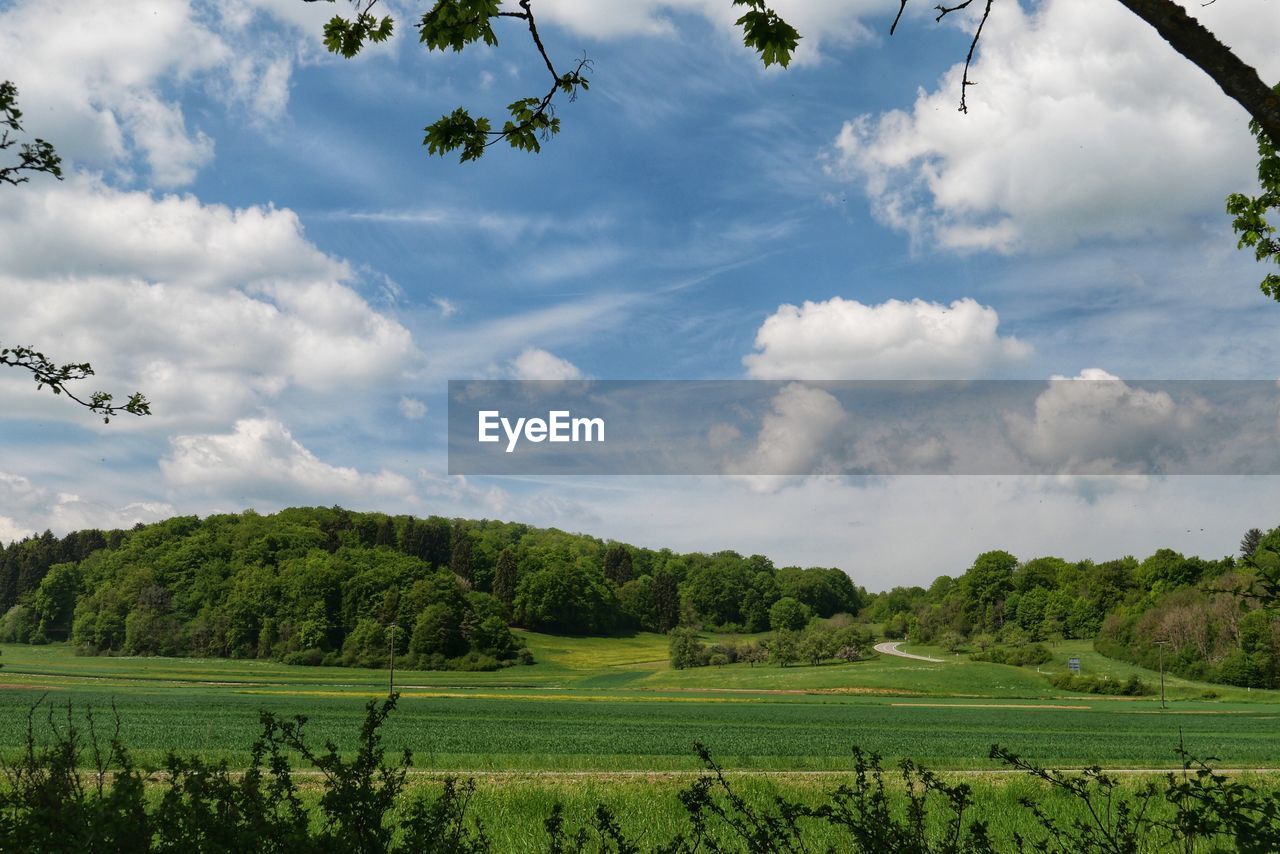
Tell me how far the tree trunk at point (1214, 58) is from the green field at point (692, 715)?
12629 mm

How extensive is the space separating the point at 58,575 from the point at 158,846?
156 metres

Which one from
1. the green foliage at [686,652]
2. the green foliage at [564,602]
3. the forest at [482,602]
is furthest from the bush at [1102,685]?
the green foliage at [564,602]

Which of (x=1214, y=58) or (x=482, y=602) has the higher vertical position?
(x=1214, y=58)

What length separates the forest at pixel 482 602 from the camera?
9794cm

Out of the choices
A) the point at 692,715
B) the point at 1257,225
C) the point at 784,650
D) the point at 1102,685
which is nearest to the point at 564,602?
the point at 784,650

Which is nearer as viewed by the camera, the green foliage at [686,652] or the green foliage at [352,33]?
the green foliage at [352,33]

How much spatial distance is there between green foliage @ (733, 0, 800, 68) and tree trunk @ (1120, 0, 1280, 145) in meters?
2.06

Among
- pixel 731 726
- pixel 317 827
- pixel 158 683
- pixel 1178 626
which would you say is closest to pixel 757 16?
pixel 317 827

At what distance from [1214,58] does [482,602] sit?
119754mm

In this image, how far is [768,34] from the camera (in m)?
5.75

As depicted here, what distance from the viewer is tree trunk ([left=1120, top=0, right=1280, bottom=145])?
429 centimetres

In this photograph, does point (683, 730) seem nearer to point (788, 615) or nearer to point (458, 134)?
point (458, 134)

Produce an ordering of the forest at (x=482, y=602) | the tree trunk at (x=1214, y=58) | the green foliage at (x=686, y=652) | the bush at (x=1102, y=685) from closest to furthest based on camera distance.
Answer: the tree trunk at (x=1214, y=58), the bush at (x=1102, y=685), the forest at (x=482, y=602), the green foliage at (x=686, y=652)

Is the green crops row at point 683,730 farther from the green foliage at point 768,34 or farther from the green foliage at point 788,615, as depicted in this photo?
the green foliage at point 788,615
